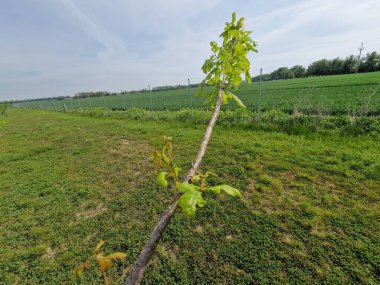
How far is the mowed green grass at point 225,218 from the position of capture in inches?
91.4

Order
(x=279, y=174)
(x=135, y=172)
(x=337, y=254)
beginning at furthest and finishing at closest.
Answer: (x=135, y=172) < (x=279, y=174) < (x=337, y=254)

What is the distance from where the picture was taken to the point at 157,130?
8234 millimetres

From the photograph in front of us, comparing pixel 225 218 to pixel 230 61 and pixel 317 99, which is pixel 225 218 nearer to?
pixel 230 61

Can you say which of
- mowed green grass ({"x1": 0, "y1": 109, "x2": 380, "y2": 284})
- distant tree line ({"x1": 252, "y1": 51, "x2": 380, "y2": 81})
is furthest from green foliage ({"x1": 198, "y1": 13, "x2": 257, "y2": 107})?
distant tree line ({"x1": 252, "y1": 51, "x2": 380, "y2": 81})

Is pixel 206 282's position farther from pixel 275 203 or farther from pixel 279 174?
Result: pixel 279 174

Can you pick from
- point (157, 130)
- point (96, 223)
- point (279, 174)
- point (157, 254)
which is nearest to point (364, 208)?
point (279, 174)

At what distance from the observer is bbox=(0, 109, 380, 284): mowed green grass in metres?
2.32

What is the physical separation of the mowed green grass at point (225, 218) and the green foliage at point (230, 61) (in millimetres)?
2123

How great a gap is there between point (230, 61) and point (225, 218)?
97.1 inches

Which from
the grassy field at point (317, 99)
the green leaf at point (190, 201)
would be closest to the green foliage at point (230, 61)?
the grassy field at point (317, 99)

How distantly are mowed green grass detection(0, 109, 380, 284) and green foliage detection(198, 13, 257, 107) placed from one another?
2123 millimetres

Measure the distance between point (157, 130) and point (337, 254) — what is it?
6.90 m

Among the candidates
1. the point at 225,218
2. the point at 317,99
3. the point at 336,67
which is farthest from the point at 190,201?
the point at 336,67

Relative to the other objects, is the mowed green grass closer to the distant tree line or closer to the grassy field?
the grassy field
